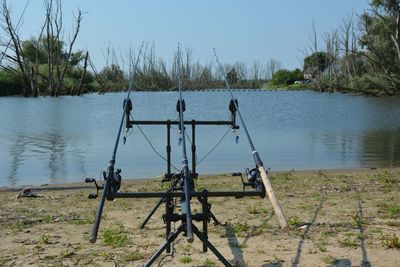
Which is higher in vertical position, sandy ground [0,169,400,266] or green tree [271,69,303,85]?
green tree [271,69,303,85]

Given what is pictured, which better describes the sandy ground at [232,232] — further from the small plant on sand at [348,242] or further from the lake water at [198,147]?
the lake water at [198,147]

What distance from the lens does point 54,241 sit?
4.94 meters

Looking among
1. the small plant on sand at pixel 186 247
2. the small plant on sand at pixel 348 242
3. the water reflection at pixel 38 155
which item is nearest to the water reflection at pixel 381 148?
the water reflection at pixel 38 155

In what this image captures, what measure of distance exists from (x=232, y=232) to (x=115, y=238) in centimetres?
110

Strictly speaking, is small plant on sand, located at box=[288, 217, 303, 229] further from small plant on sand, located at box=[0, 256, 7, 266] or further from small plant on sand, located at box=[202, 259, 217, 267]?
small plant on sand, located at box=[0, 256, 7, 266]

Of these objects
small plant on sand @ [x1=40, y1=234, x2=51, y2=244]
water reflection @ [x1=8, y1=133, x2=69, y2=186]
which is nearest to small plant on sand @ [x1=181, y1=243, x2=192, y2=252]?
small plant on sand @ [x1=40, y1=234, x2=51, y2=244]

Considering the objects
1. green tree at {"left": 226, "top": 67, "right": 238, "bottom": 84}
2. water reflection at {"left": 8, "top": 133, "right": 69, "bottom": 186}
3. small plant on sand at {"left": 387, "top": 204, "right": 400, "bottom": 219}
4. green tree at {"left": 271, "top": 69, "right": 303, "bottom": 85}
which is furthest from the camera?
green tree at {"left": 226, "top": 67, "right": 238, "bottom": 84}

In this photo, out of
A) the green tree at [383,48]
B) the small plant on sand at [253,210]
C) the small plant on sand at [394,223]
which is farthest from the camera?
the green tree at [383,48]

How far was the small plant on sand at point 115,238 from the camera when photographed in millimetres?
4762

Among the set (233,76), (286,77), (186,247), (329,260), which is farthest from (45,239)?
(233,76)

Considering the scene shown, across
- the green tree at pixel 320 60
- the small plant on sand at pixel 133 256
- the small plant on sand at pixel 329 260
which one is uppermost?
the green tree at pixel 320 60

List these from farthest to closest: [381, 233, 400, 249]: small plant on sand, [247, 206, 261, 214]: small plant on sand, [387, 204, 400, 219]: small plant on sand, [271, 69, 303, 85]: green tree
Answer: [271, 69, 303, 85]: green tree < [247, 206, 261, 214]: small plant on sand < [387, 204, 400, 219]: small plant on sand < [381, 233, 400, 249]: small plant on sand

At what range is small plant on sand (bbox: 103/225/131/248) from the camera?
4.76m

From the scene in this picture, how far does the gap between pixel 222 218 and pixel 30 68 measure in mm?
59566
